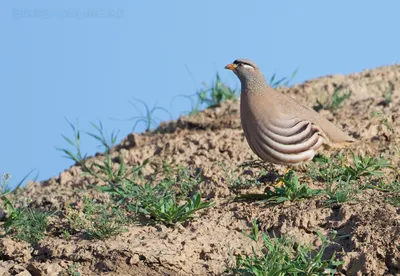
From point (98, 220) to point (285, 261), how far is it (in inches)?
65.7

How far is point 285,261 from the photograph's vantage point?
5855mm

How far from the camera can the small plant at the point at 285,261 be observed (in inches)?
227

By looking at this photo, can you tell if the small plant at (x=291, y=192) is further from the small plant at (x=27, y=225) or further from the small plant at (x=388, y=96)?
the small plant at (x=388, y=96)

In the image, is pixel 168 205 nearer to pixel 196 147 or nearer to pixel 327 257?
pixel 327 257

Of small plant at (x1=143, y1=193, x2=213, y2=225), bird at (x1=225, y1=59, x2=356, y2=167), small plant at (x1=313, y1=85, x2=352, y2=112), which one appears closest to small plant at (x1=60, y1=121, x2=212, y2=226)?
small plant at (x1=143, y1=193, x2=213, y2=225)

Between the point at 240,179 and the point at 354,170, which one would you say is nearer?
the point at 354,170

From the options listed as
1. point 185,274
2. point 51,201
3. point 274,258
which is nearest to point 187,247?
point 185,274

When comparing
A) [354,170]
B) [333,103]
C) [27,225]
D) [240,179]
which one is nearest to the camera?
[27,225]

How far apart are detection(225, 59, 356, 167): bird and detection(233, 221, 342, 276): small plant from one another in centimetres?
132

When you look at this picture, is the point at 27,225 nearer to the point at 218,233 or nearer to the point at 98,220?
the point at 98,220

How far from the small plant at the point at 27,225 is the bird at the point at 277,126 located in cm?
191

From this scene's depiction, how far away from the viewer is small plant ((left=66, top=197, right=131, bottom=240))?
6652 millimetres

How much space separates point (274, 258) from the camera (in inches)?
227

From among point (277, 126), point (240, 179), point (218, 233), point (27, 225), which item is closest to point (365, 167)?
point (277, 126)
